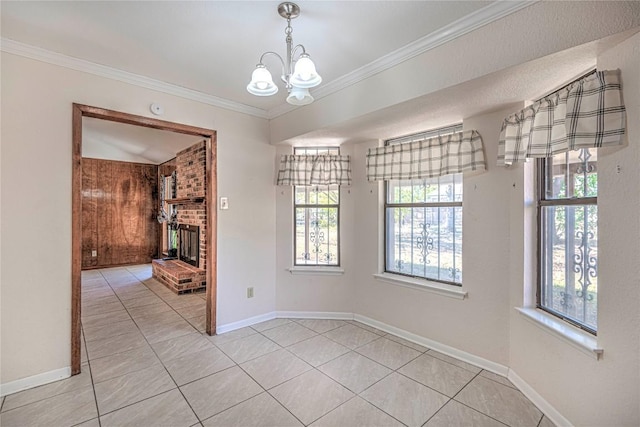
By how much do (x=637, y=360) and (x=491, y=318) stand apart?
3.29ft

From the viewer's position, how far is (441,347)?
2.66 m

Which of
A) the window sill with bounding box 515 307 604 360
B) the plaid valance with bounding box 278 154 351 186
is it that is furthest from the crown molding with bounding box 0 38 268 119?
the window sill with bounding box 515 307 604 360

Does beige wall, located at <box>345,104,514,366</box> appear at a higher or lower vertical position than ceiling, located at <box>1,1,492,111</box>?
lower

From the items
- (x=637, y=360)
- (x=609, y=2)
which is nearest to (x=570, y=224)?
(x=637, y=360)

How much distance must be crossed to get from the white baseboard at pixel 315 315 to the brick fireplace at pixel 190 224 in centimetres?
167

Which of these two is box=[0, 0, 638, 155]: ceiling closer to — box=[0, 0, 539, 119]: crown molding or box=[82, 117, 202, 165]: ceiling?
box=[0, 0, 539, 119]: crown molding

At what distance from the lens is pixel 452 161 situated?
252 centimetres

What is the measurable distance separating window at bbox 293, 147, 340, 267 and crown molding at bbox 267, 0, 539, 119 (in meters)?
0.98

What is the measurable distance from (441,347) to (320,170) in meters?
2.11

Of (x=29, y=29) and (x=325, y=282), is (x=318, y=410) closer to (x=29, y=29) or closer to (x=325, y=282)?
(x=325, y=282)

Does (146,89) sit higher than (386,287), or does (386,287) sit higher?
(146,89)

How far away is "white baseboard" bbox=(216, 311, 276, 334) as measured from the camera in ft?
10.2

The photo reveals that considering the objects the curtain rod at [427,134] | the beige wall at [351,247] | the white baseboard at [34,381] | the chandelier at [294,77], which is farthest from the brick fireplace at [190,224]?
the chandelier at [294,77]

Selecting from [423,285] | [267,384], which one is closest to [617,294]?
[423,285]
